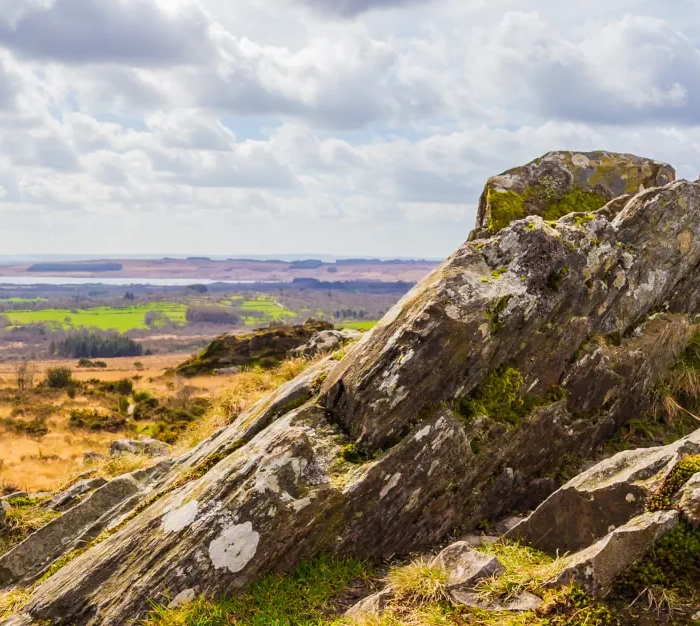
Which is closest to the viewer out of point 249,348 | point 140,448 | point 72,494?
point 72,494

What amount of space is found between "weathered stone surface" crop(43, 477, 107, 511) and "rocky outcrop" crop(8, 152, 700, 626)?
3469 mm

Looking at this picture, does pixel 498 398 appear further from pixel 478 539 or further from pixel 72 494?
pixel 72 494

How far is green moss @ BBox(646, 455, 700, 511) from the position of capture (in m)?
7.46

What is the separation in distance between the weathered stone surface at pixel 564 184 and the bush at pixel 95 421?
92.2 feet

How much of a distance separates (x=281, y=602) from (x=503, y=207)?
36.1 feet

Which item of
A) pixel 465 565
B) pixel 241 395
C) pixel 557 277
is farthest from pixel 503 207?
pixel 465 565

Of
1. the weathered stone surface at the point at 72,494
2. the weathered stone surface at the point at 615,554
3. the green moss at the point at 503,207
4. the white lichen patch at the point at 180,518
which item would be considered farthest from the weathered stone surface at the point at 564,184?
the weathered stone surface at the point at 72,494

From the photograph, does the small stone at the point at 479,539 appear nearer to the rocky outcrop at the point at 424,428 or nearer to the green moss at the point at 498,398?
the rocky outcrop at the point at 424,428

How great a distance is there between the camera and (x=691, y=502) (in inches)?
283

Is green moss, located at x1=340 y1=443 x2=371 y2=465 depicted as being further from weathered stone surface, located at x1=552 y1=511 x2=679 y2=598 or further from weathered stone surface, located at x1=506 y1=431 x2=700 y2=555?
weathered stone surface, located at x1=552 y1=511 x2=679 y2=598

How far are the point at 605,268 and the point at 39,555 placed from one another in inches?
509

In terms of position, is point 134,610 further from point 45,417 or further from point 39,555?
point 45,417

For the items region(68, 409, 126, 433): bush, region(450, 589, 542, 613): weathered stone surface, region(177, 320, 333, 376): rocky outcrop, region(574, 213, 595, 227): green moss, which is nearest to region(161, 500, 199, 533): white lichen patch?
region(450, 589, 542, 613): weathered stone surface

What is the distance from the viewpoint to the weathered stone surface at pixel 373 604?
7.87 m
